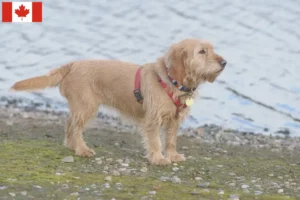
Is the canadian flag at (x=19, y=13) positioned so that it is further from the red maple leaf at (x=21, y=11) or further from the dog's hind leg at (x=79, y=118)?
the dog's hind leg at (x=79, y=118)

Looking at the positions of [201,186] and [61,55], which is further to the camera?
[61,55]

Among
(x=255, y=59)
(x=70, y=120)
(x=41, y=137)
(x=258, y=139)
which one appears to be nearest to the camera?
(x=70, y=120)

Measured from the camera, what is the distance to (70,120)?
8.44m

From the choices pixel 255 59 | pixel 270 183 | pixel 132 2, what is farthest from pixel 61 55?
pixel 270 183

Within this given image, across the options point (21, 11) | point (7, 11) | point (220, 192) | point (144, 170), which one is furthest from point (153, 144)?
point (7, 11)

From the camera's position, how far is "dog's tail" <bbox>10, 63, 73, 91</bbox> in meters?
8.23

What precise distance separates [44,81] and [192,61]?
1.81m

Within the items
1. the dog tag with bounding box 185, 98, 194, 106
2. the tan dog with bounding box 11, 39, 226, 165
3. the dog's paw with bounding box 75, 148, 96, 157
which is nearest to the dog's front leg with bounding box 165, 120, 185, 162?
the tan dog with bounding box 11, 39, 226, 165

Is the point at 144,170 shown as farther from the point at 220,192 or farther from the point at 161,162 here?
the point at 220,192

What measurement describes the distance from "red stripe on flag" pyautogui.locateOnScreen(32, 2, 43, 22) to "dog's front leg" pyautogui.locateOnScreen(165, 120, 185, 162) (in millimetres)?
12145

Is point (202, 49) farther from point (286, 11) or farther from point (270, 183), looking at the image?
point (286, 11)

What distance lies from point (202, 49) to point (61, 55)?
8.08 meters

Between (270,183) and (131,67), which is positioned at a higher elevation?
(131,67)

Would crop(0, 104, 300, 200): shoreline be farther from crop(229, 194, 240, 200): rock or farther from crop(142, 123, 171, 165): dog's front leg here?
crop(142, 123, 171, 165): dog's front leg
